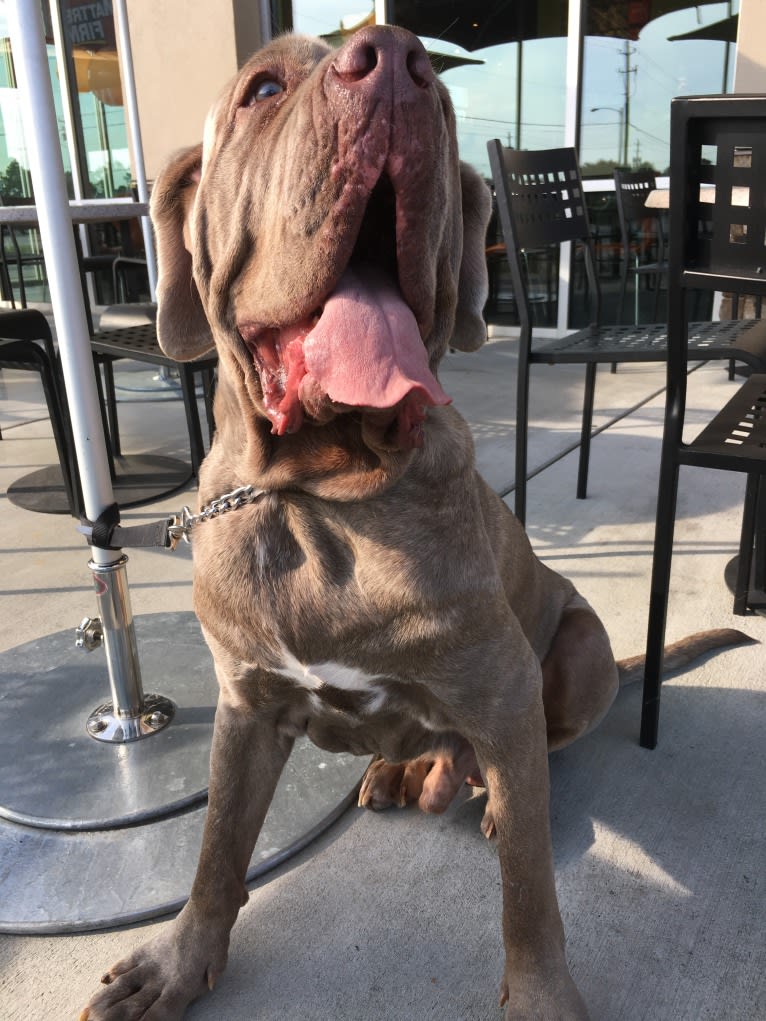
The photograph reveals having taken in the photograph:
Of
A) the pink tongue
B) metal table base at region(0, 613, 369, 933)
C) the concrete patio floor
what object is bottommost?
the concrete patio floor

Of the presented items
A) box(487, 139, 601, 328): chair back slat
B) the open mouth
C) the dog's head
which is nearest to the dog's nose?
the dog's head

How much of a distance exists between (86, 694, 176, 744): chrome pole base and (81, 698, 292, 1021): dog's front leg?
24.1 inches

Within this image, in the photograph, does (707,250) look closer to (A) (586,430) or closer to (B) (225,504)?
(B) (225,504)

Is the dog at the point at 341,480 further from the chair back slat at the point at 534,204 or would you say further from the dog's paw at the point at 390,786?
the chair back slat at the point at 534,204

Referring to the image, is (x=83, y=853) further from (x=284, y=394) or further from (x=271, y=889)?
(x=284, y=394)

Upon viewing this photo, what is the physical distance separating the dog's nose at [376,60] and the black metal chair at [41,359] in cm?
294

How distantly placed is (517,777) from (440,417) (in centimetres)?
67

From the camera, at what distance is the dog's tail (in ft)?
7.89

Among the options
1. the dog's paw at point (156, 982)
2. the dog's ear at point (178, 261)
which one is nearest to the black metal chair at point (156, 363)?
the dog's ear at point (178, 261)

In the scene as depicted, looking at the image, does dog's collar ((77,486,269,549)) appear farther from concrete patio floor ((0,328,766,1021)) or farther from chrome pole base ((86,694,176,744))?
concrete patio floor ((0,328,766,1021))

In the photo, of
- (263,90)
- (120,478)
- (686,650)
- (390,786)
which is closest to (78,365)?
(263,90)

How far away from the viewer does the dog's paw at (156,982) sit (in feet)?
4.93

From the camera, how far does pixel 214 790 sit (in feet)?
5.56

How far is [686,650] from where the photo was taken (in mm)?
2529
